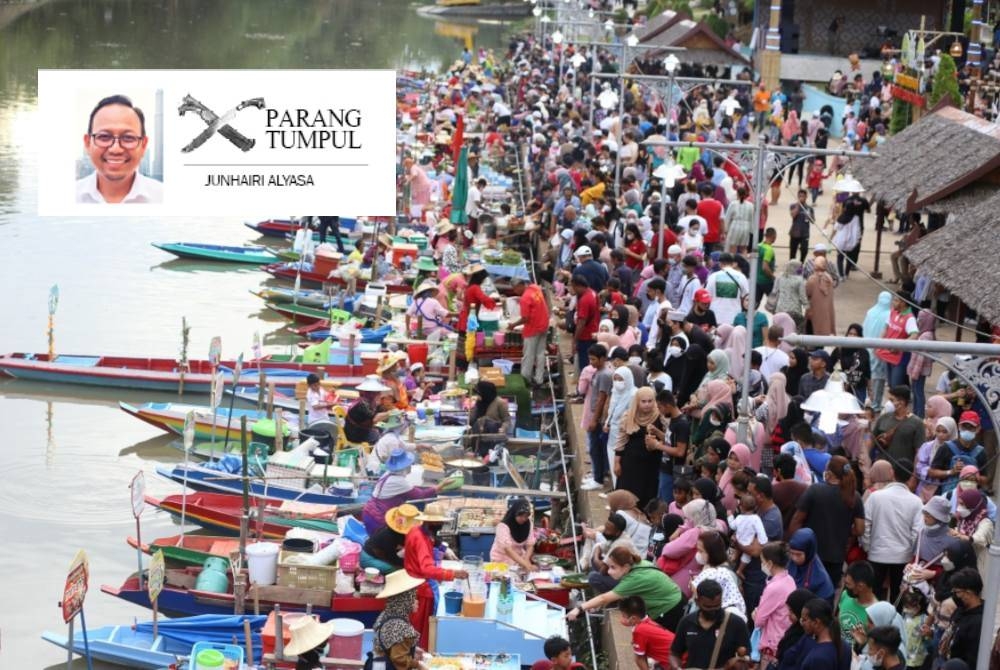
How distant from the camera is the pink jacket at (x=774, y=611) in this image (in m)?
9.34

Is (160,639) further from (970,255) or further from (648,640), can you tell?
(970,255)

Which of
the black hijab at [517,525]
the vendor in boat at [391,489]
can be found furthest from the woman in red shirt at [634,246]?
the black hijab at [517,525]

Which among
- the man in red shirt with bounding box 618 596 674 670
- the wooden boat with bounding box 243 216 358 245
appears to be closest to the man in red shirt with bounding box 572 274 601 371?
the man in red shirt with bounding box 618 596 674 670

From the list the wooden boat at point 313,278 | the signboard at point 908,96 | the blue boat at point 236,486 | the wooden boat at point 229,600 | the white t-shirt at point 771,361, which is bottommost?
the wooden boat at point 229,600

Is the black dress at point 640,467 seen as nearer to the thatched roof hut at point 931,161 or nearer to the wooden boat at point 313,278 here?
the thatched roof hut at point 931,161

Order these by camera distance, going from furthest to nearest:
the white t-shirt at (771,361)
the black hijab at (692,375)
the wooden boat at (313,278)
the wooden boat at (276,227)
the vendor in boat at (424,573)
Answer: the wooden boat at (276,227) < the wooden boat at (313,278) < the black hijab at (692,375) < the white t-shirt at (771,361) < the vendor in boat at (424,573)

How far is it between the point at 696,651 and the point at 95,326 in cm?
1750

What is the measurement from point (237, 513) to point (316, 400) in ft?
7.79

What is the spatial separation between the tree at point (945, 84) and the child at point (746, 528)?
1623cm

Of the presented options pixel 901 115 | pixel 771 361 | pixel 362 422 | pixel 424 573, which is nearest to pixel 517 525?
pixel 424 573

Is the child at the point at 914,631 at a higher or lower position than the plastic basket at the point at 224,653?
higher

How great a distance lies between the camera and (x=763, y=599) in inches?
372

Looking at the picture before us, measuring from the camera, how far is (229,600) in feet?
41.4

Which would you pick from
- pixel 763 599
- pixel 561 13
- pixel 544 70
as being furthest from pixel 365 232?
pixel 561 13
